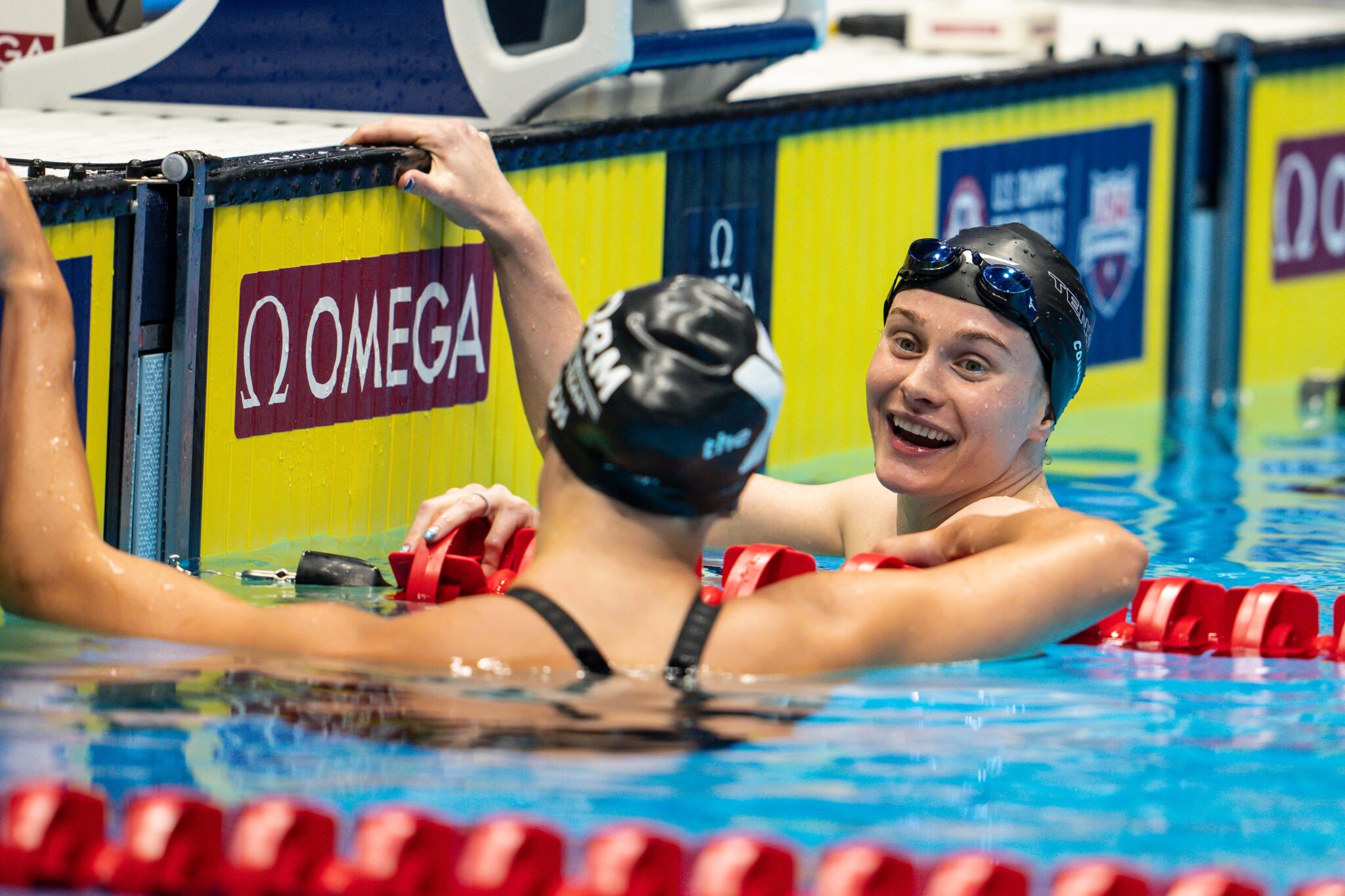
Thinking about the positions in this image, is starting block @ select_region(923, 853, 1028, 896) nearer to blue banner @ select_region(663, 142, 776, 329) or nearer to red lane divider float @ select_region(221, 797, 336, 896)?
red lane divider float @ select_region(221, 797, 336, 896)

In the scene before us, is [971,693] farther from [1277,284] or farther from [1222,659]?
[1277,284]

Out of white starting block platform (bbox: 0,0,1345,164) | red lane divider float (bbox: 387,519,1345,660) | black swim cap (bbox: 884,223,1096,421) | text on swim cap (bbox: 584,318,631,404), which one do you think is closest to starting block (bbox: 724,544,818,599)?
red lane divider float (bbox: 387,519,1345,660)

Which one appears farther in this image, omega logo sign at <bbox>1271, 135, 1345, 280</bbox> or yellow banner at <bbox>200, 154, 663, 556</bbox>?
omega logo sign at <bbox>1271, 135, 1345, 280</bbox>

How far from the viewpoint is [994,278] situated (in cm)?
488

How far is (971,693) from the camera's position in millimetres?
4293

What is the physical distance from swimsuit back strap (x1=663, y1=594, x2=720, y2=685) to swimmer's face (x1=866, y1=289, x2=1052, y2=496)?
1.22 m

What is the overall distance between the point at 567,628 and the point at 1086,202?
18.9ft

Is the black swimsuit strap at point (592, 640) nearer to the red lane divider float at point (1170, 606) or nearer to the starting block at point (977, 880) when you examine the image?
the starting block at point (977, 880)

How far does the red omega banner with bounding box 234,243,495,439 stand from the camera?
18.1ft

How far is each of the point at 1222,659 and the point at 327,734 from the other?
212 cm

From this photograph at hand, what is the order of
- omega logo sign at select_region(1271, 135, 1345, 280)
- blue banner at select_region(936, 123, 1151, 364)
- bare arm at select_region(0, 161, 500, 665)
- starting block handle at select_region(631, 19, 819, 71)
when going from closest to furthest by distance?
bare arm at select_region(0, 161, 500, 665), starting block handle at select_region(631, 19, 819, 71), blue banner at select_region(936, 123, 1151, 364), omega logo sign at select_region(1271, 135, 1345, 280)

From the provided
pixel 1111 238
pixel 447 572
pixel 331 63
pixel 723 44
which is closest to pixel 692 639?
pixel 447 572

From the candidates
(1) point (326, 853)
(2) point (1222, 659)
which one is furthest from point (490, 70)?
(1) point (326, 853)

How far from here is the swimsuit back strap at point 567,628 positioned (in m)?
3.71
